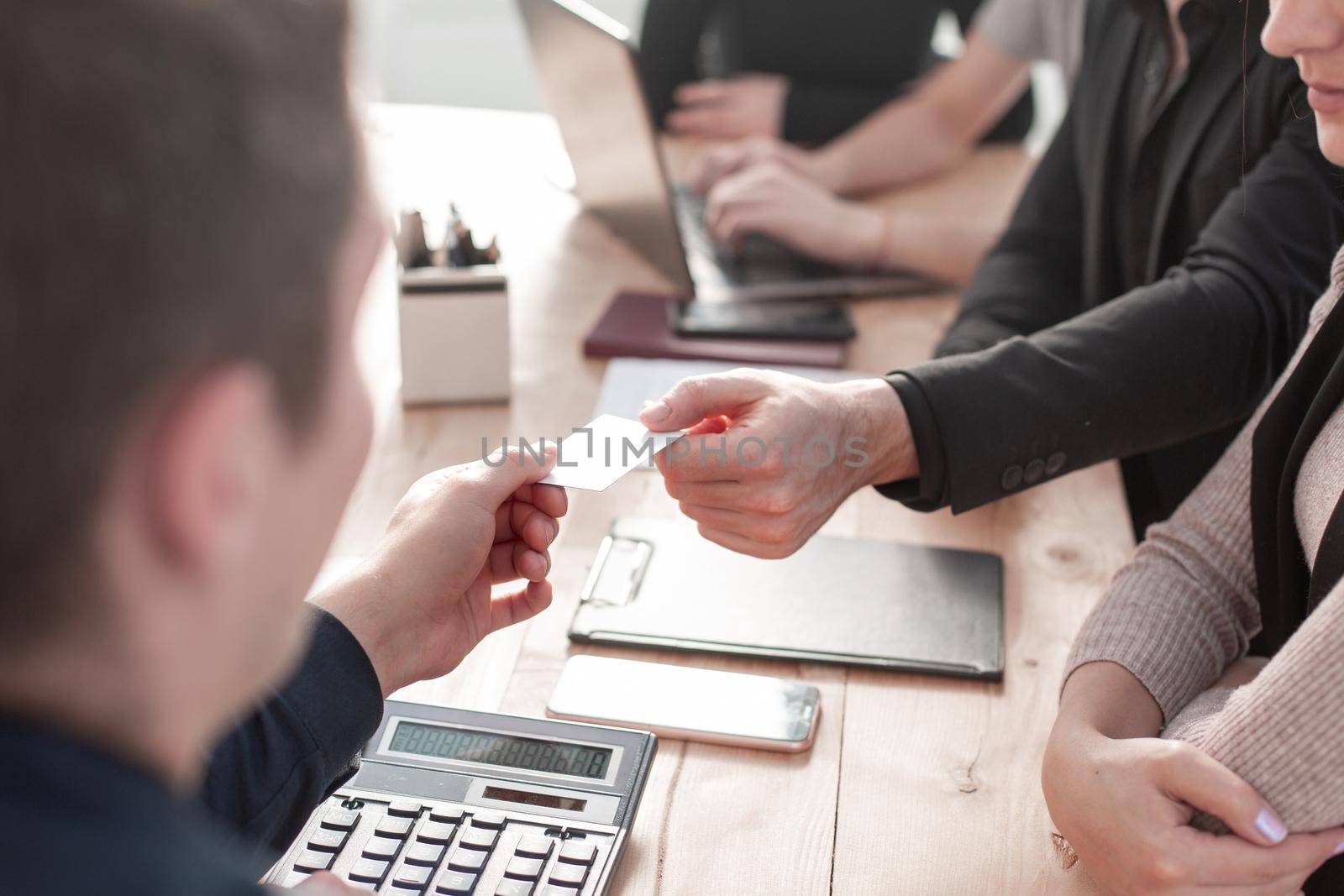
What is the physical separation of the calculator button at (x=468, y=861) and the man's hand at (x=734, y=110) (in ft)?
5.42

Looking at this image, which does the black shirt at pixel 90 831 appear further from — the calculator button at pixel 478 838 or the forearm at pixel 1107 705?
the forearm at pixel 1107 705

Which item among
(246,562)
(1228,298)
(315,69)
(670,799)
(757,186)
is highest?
(315,69)

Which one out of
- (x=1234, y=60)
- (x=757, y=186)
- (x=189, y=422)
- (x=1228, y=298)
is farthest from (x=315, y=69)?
(x=757, y=186)

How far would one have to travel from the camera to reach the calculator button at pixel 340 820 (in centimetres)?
76

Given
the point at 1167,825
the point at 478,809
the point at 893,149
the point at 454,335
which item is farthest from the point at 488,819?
the point at 893,149

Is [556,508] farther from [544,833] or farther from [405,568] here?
[544,833]

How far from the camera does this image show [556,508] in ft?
3.04

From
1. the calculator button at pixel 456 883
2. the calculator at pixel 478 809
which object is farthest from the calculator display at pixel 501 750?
the calculator button at pixel 456 883

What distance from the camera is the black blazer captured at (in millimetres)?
1053

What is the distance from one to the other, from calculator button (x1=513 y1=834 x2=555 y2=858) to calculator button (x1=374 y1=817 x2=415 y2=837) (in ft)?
0.24

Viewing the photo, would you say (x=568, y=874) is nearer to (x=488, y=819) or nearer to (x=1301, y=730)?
(x=488, y=819)

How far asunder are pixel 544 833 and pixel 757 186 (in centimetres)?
115

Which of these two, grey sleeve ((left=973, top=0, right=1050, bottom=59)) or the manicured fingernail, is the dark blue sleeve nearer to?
the manicured fingernail

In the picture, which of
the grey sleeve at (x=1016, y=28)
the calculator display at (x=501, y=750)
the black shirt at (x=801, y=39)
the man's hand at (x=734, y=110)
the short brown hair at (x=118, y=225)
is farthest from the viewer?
the black shirt at (x=801, y=39)
